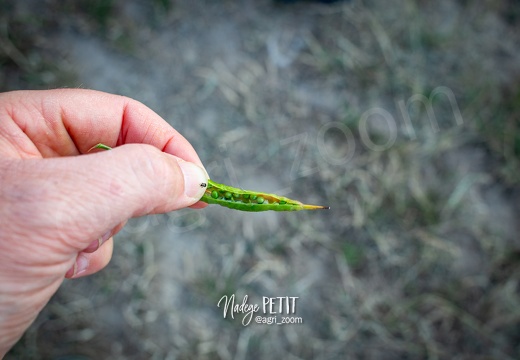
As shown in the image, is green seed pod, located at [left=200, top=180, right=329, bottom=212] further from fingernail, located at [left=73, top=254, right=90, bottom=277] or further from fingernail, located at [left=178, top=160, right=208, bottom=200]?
fingernail, located at [left=73, top=254, right=90, bottom=277]

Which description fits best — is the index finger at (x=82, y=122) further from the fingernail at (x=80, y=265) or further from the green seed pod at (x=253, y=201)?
the fingernail at (x=80, y=265)

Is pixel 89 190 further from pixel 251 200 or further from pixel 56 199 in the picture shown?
pixel 251 200

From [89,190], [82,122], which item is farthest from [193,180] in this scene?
[82,122]

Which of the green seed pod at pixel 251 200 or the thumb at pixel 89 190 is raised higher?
the green seed pod at pixel 251 200

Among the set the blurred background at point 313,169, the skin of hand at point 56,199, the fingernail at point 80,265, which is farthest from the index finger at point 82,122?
the blurred background at point 313,169


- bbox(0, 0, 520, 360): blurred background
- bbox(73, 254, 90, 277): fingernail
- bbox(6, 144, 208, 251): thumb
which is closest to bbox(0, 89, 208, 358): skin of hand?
bbox(6, 144, 208, 251): thumb

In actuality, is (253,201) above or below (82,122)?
below
